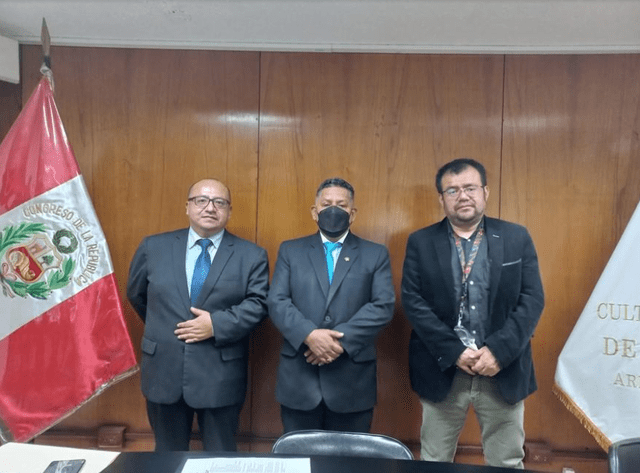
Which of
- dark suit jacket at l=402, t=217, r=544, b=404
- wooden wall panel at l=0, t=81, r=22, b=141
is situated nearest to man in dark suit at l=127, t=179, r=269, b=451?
dark suit jacket at l=402, t=217, r=544, b=404

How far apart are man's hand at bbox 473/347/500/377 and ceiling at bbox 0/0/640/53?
1.75 m

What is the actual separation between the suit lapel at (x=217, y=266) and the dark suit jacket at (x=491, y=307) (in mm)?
949

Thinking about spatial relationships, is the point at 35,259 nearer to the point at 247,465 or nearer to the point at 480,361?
the point at 247,465

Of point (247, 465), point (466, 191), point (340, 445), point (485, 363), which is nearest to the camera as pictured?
point (247, 465)

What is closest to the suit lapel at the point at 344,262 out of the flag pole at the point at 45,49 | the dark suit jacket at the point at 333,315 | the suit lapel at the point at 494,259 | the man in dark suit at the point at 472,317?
the dark suit jacket at the point at 333,315

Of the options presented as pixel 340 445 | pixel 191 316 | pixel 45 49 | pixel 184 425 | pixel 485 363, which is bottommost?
pixel 184 425

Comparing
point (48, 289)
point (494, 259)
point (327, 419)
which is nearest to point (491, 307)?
point (494, 259)

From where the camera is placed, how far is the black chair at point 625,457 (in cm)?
134

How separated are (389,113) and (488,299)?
1.39 metres

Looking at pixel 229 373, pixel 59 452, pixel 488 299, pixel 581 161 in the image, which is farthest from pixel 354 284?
pixel 581 161

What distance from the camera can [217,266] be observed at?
2402mm

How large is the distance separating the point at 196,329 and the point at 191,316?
0.09 m

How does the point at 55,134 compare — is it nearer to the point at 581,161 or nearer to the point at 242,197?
the point at 242,197

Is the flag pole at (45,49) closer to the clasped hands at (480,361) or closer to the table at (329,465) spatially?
the table at (329,465)
